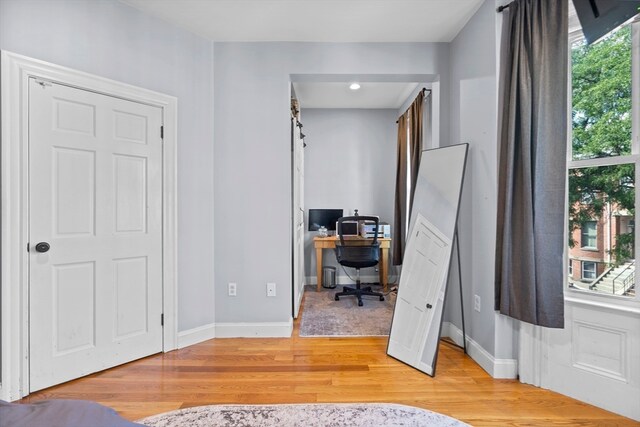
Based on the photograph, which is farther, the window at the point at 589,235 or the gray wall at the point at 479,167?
the gray wall at the point at 479,167

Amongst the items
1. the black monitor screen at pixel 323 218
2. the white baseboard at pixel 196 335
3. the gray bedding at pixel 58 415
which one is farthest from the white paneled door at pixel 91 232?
the black monitor screen at pixel 323 218

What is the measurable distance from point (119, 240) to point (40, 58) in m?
1.27

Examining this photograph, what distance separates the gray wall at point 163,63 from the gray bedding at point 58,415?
195 centimetres

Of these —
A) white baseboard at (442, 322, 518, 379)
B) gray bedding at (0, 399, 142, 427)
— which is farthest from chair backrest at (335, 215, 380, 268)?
gray bedding at (0, 399, 142, 427)

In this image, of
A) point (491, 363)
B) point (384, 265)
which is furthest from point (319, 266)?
point (491, 363)

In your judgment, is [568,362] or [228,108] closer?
[568,362]

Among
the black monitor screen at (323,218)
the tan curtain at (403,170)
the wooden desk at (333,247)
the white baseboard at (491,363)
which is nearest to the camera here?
the white baseboard at (491,363)

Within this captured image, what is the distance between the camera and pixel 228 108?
2.85m

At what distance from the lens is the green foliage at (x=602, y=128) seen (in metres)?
1.76

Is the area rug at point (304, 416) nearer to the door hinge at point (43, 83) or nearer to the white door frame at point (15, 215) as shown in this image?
the white door frame at point (15, 215)

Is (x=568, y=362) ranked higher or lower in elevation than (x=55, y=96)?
lower

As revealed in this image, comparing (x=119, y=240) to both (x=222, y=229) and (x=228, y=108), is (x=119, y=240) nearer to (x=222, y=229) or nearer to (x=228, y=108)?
(x=222, y=229)

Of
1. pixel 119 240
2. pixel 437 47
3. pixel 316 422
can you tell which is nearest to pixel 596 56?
pixel 437 47

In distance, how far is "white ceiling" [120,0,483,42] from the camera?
2326 millimetres
